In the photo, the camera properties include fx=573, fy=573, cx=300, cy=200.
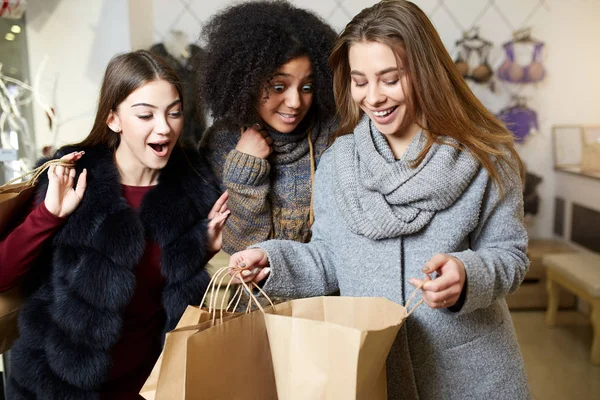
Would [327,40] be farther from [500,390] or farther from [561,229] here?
[561,229]

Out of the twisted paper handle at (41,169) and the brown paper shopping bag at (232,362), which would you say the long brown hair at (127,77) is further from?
the brown paper shopping bag at (232,362)

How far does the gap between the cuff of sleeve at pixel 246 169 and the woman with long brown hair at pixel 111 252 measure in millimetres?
109

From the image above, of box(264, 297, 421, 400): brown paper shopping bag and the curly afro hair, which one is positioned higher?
the curly afro hair

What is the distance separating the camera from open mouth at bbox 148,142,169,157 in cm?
130

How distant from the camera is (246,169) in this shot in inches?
54.4

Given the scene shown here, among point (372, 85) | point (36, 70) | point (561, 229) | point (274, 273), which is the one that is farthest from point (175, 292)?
point (561, 229)

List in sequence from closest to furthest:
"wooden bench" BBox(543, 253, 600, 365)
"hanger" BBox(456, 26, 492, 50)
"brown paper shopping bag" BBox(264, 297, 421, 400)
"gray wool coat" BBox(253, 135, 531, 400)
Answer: "brown paper shopping bag" BBox(264, 297, 421, 400)
"gray wool coat" BBox(253, 135, 531, 400)
"wooden bench" BBox(543, 253, 600, 365)
"hanger" BBox(456, 26, 492, 50)

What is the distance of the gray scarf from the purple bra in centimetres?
257

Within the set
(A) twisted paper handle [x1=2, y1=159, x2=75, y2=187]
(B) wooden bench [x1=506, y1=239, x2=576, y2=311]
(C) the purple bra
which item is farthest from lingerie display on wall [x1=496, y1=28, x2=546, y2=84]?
(A) twisted paper handle [x1=2, y1=159, x2=75, y2=187]

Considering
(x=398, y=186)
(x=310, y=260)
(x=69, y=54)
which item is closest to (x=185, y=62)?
(x=69, y=54)

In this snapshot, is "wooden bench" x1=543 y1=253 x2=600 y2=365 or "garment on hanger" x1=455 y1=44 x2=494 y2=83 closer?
"wooden bench" x1=543 y1=253 x2=600 y2=365

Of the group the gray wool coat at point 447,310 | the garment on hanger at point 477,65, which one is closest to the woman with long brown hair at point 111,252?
the gray wool coat at point 447,310

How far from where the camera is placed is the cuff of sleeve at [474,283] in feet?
3.21

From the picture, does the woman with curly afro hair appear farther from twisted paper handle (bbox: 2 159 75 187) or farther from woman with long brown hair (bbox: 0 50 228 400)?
twisted paper handle (bbox: 2 159 75 187)
